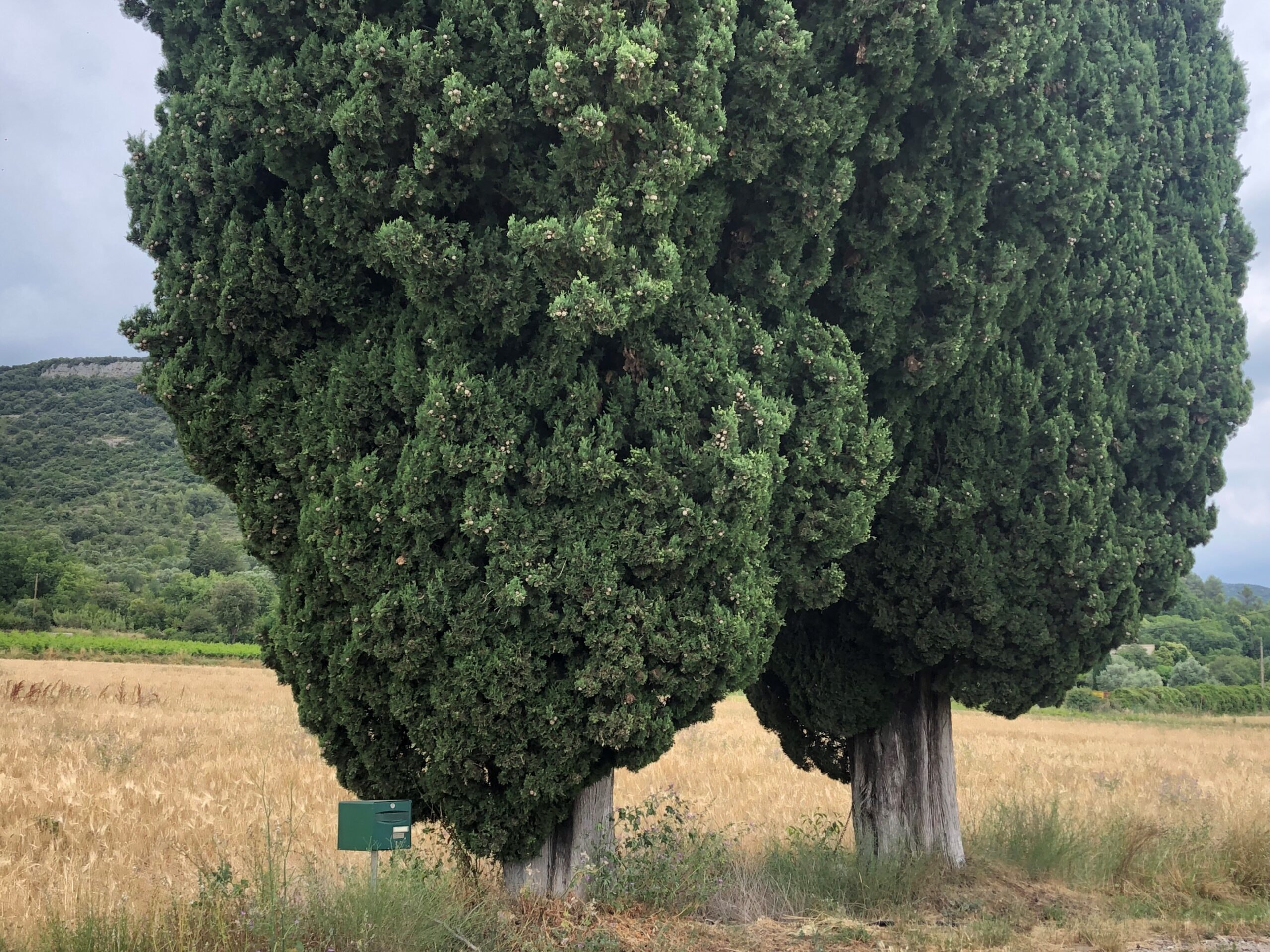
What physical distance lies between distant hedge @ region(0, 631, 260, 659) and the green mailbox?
46149 mm

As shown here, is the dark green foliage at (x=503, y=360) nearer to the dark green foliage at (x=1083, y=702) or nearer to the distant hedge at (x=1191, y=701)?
the dark green foliage at (x=1083, y=702)

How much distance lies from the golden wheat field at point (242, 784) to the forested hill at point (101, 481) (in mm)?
55987

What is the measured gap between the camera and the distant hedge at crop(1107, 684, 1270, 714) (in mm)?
47156

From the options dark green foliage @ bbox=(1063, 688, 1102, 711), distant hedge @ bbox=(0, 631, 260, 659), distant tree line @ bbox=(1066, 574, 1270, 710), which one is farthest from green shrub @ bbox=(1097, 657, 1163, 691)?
distant hedge @ bbox=(0, 631, 260, 659)

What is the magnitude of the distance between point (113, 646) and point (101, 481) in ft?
125

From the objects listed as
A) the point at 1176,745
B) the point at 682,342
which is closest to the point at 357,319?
the point at 682,342

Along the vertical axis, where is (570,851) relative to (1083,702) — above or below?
above

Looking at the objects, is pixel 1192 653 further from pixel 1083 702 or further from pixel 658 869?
pixel 658 869

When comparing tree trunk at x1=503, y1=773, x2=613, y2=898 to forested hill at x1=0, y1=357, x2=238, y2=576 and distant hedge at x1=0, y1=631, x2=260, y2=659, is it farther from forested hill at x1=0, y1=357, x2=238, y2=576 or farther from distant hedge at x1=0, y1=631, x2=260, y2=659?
forested hill at x1=0, y1=357, x2=238, y2=576

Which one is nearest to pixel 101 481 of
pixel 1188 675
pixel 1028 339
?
pixel 1188 675

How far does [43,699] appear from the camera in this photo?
22.4m

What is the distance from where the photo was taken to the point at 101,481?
269ft

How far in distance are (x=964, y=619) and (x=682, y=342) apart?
3488mm

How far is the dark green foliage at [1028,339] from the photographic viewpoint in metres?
6.51
